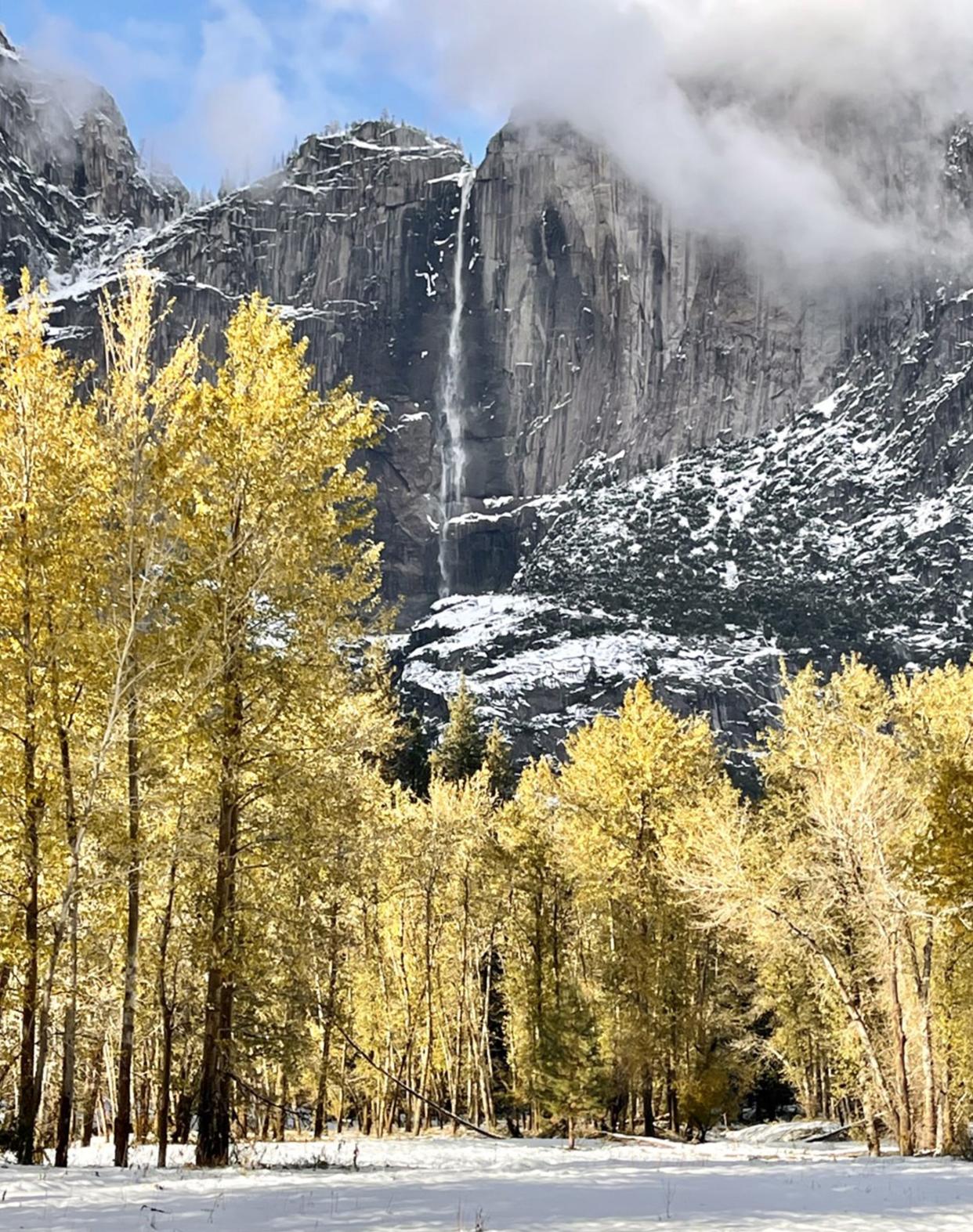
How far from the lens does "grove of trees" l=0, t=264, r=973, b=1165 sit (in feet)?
37.0

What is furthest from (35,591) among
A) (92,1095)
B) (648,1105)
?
(92,1095)

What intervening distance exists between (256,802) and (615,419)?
170590 millimetres

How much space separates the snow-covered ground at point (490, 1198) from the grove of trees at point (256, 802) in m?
1.98

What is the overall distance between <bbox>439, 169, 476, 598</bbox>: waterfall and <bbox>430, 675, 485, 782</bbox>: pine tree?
104467 mm

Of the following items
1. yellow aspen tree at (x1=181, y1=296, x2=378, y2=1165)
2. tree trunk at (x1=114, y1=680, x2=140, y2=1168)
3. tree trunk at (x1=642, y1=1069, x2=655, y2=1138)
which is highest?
yellow aspen tree at (x1=181, y1=296, x2=378, y2=1165)

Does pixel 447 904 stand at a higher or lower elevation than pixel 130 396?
lower

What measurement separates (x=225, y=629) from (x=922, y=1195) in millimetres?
8320

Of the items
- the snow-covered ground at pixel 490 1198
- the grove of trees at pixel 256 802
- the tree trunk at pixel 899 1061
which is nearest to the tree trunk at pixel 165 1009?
the grove of trees at pixel 256 802

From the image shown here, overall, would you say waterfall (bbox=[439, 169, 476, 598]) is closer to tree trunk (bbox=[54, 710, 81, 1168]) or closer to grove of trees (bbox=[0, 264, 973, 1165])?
grove of trees (bbox=[0, 264, 973, 1165])

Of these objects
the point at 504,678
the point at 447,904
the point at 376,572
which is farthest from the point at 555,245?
the point at 376,572

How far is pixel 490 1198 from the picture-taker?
25.1 ft

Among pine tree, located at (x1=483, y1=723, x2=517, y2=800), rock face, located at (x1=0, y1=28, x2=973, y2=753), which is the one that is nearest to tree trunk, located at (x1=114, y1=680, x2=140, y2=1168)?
pine tree, located at (x1=483, y1=723, x2=517, y2=800)

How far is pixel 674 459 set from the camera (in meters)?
180

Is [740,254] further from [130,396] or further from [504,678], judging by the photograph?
[130,396]
